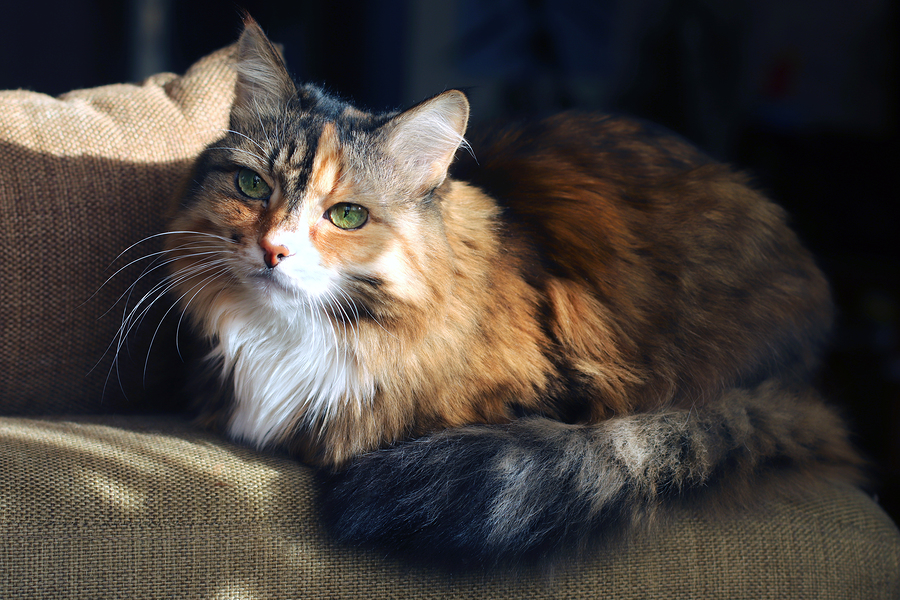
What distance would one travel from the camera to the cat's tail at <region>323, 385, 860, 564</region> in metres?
0.88

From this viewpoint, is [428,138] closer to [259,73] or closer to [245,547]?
[259,73]

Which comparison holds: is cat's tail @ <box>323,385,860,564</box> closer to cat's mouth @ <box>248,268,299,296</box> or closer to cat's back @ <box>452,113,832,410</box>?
cat's back @ <box>452,113,832,410</box>

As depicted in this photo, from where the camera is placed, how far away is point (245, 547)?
89 cm

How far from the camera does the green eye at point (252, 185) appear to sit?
1026mm

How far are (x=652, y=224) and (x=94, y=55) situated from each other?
3.02m

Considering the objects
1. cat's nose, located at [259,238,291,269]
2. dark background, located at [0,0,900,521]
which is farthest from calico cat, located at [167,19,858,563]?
dark background, located at [0,0,900,521]

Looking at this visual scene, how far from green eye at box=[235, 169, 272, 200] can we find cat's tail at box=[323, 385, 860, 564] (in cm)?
46

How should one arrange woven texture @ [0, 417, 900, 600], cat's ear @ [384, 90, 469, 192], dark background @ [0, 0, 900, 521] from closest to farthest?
woven texture @ [0, 417, 900, 600], cat's ear @ [384, 90, 469, 192], dark background @ [0, 0, 900, 521]

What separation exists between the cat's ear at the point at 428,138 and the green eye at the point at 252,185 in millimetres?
210

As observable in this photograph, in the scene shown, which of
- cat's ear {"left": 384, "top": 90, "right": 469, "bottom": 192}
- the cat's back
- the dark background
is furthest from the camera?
the dark background

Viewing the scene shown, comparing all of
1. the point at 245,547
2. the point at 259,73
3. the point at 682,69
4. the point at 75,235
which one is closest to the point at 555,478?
the point at 245,547

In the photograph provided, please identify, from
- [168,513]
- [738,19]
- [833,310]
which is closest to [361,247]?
[168,513]

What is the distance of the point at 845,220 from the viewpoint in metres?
Result: 2.55

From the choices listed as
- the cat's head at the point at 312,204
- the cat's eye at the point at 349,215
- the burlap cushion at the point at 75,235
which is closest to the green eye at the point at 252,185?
the cat's head at the point at 312,204
